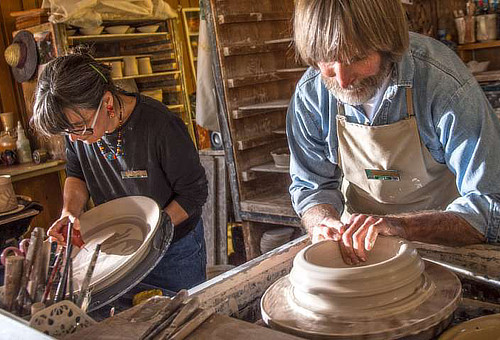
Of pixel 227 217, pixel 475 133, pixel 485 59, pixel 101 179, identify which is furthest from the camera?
pixel 485 59

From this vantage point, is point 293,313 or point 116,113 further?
point 116,113

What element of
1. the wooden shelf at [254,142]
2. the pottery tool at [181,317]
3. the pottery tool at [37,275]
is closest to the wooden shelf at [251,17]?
the wooden shelf at [254,142]

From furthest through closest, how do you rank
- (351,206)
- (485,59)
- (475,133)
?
1. (485,59)
2. (351,206)
3. (475,133)

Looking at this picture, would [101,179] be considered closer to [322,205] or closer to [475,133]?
[322,205]

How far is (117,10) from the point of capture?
5789 millimetres

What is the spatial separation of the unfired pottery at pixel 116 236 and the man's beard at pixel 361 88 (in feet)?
2.35

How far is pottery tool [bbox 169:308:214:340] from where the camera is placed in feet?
3.59

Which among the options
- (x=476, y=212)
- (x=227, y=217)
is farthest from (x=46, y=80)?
(x=227, y=217)

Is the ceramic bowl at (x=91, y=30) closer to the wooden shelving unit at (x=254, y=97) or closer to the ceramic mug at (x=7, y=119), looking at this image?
the ceramic mug at (x=7, y=119)

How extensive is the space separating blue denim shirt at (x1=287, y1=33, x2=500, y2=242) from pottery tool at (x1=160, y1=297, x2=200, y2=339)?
892mm

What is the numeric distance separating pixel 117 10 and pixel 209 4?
6.65 feet

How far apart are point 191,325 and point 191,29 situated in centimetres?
680

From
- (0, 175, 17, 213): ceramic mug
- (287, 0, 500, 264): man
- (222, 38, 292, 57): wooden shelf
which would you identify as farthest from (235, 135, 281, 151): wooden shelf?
(287, 0, 500, 264): man

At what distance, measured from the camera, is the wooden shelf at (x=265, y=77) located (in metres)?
4.19
